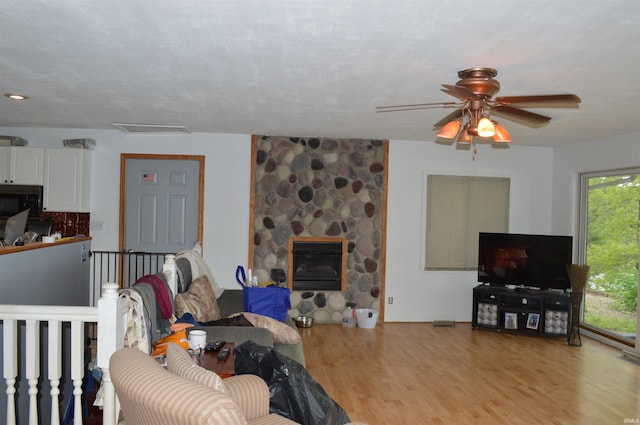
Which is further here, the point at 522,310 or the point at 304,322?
the point at 304,322

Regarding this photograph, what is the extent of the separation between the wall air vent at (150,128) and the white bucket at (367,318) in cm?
317

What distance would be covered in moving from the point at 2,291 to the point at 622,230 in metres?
6.29

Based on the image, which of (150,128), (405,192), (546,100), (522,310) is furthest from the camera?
(405,192)

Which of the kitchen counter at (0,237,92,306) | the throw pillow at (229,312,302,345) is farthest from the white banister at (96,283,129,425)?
the kitchen counter at (0,237,92,306)

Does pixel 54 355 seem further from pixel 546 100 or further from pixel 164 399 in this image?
pixel 546 100

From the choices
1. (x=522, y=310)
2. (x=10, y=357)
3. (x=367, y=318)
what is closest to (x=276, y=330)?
(x=10, y=357)

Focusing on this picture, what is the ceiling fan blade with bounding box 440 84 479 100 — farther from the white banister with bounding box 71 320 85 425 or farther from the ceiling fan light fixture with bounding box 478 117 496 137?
the white banister with bounding box 71 320 85 425

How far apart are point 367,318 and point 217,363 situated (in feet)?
13.0

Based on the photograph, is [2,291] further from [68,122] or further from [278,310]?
[68,122]

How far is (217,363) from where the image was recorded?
2592 millimetres

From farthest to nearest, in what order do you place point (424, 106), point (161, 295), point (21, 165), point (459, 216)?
1. point (459, 216)
2. point (21, 165)
3. point (424, 106)
4. point (161, 295)

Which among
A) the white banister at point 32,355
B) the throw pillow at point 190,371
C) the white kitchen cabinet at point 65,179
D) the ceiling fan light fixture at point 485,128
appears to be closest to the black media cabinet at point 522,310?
the ceiling fan light fixture at point 485,128

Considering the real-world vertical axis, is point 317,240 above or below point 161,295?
above

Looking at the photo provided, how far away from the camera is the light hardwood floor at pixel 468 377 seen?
375 centimetres
